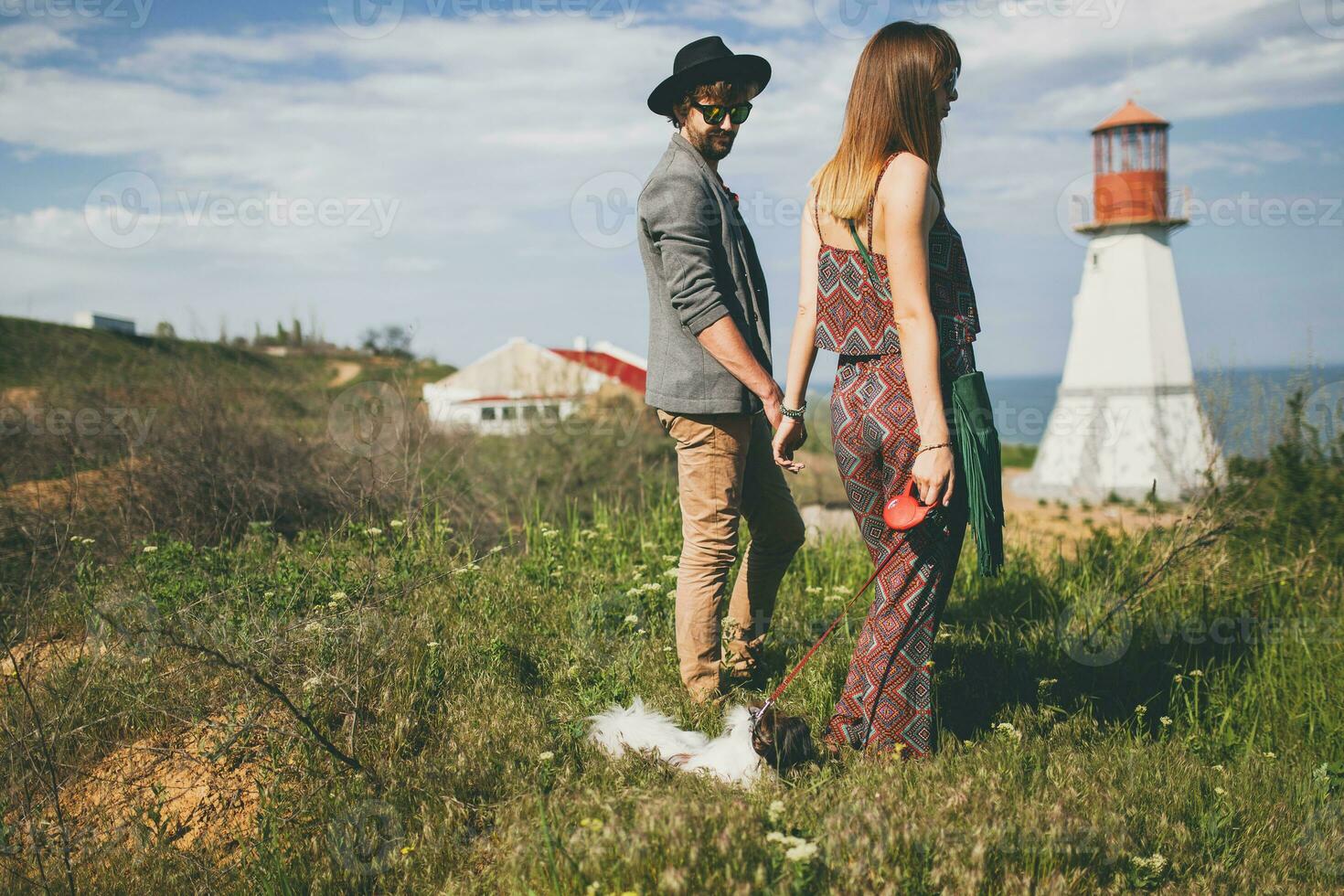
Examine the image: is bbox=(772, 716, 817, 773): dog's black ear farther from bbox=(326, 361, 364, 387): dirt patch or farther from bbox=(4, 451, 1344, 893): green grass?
bbox=(326, 361, 364, 387): dirt patch

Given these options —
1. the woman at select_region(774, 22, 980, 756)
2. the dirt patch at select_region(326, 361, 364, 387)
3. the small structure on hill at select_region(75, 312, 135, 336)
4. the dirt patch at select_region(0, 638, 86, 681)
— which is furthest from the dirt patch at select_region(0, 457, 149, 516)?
the small structure on hill at select_region(75, 312, 135, 336)

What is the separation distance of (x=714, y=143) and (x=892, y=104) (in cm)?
80

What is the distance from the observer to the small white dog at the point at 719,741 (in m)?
2.93

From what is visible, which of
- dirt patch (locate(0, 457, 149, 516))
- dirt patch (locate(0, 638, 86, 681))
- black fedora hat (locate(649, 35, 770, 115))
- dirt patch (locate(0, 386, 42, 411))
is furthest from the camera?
dirt patch (locate(0, 386, 42, 411))

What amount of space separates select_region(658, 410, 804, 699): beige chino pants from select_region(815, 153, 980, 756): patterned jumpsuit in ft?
1.60

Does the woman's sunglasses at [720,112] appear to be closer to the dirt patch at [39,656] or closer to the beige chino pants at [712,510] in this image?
the beige chino pants at [712,510]

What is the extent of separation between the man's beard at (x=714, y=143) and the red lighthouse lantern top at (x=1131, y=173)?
23.3m

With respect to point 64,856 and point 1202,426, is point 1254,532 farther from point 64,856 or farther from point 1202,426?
point 64,856

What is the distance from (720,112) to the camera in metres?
3.37

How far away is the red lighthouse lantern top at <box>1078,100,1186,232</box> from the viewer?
77.3ft

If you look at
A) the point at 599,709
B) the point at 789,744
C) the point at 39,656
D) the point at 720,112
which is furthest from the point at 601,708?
the point at 39,656

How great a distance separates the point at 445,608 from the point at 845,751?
2.00 meters

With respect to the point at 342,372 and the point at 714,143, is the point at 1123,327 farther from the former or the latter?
the point at 714,143

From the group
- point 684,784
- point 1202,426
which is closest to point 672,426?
point 684,784
